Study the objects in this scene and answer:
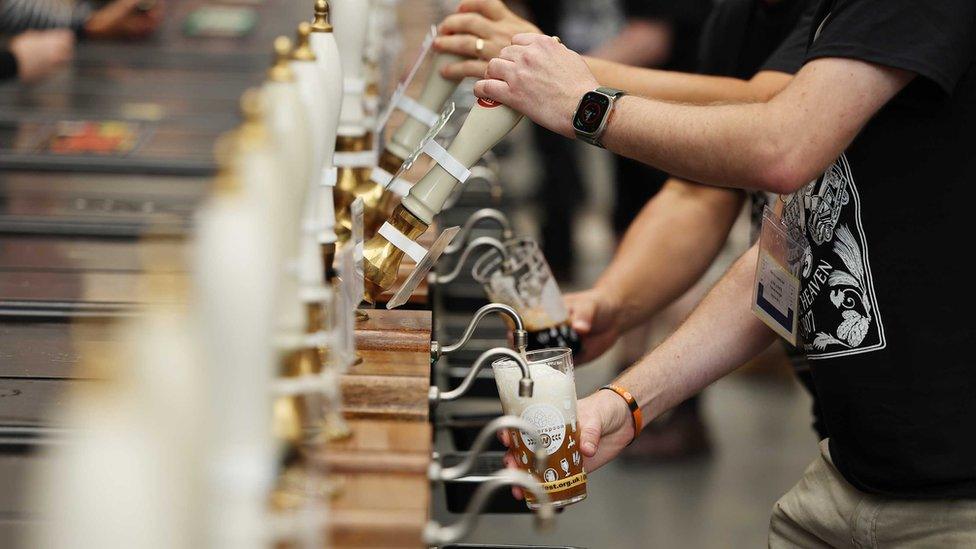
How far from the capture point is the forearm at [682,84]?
2143 mm

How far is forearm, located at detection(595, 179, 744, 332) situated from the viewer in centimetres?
251

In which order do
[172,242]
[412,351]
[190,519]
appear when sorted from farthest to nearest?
1. [412,351]
2. [172,242]
3. [190,519]

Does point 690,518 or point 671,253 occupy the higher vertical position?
point 671,253

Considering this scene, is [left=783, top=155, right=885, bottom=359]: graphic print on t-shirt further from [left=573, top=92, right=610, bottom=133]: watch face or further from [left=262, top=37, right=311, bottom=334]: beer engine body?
[left=262, top=37, right=311, bottom=334]: beer engine body

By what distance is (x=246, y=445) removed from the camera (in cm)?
91

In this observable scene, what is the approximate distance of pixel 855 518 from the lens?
175cm

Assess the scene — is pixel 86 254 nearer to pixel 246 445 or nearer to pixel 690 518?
pixel 246 445

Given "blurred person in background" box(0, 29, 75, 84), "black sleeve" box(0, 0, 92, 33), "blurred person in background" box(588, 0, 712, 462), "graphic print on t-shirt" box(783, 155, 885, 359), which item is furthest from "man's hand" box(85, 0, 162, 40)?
"graphic print on t-shirt" box(783, 155, 885, 359)

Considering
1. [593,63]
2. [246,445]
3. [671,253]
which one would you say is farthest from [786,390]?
[246,445]

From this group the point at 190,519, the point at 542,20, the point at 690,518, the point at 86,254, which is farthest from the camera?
the point at 542,20

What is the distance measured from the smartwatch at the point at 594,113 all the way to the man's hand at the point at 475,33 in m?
0.39

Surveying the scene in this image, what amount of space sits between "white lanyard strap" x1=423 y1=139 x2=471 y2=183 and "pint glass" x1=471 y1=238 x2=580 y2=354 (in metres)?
0.43

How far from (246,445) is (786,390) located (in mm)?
4156

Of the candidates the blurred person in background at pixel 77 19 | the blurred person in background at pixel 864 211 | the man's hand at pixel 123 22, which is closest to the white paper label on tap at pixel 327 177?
the blurred person in background at pixel 864 211
